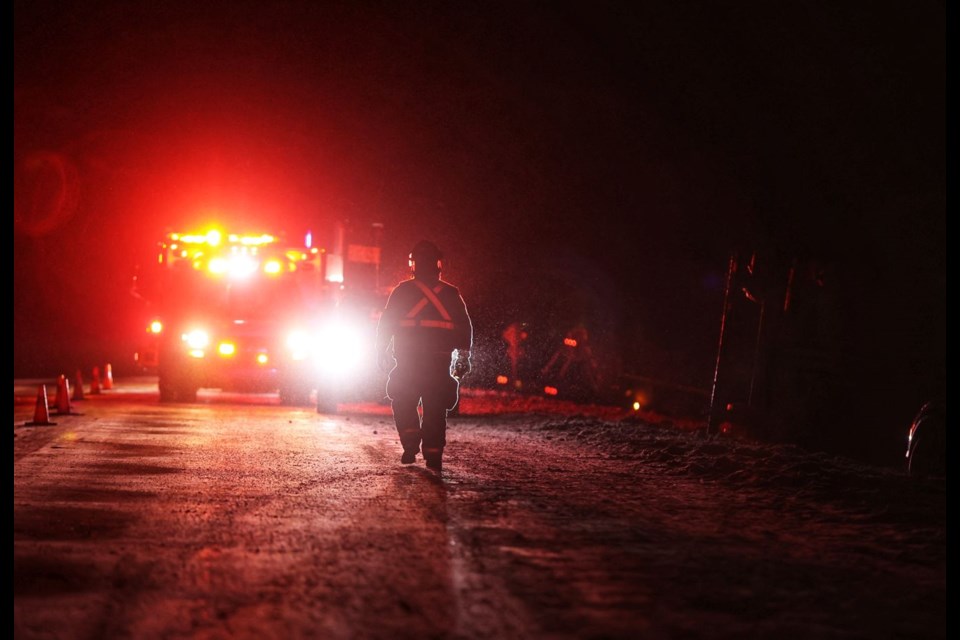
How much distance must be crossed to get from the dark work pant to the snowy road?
1.18 feet

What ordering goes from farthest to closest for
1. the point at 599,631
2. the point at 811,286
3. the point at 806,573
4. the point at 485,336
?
1. the point at 485,336
2. the point at 811,286
3. the point at 806,573
4. the point at 599,631

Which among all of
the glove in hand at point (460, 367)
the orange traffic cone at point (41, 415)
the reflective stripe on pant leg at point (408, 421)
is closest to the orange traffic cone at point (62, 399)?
the orange traffic cone at point (41, 415)

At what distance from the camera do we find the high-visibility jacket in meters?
11.0

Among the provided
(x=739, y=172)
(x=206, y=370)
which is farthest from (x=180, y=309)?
(x=739, y=172)

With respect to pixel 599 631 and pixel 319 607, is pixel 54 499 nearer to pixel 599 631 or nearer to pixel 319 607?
pixel 319 607

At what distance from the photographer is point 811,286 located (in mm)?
13031

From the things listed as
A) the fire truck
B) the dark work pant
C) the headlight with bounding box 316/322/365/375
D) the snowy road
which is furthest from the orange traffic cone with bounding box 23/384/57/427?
the dark work pant

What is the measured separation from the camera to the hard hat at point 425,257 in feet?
36.1

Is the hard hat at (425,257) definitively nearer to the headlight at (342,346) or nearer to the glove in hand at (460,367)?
the glove in hand at (460,367)

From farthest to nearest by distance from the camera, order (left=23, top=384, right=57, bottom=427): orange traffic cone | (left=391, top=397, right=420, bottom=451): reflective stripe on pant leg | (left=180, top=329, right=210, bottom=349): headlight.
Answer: (left=180, top=329, right=210, bottom=349): headlight < (left=23, top=384, right=57, bottom=427): orange traffic cone < (left=391, top=397, right=420, bottom=451): reflective stripe on pant leg

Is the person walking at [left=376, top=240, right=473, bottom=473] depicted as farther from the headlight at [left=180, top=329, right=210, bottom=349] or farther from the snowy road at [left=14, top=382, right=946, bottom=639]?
the headlight at [left=180, top=329, right=210, bottom=349]

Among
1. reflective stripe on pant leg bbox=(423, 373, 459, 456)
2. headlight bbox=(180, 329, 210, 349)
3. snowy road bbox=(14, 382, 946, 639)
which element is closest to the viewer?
snowy road bbox=(14, 382, 946, 639)

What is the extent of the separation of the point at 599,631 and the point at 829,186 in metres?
12.8

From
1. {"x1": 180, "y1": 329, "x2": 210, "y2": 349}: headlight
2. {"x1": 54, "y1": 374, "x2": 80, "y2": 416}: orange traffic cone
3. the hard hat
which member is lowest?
{"x1": 54, "y1": 374, "x2": 80, "y2": 416}: orange traffic cone
